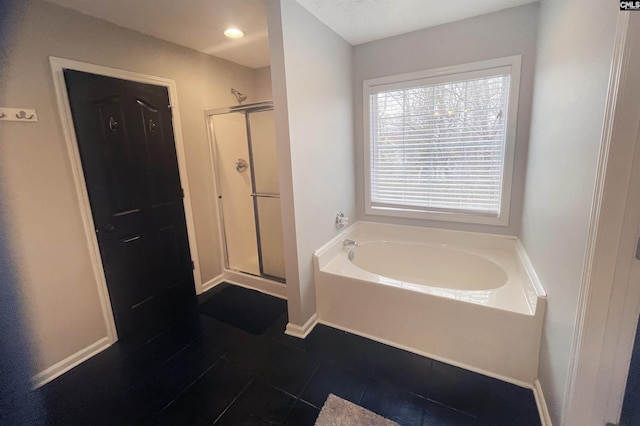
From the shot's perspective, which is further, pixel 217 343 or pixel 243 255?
pixel 243 255

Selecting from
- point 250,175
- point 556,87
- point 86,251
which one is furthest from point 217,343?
point 556,87

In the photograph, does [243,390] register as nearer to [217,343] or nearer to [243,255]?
[217,343]

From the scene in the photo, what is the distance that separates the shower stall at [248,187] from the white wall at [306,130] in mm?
A: 513

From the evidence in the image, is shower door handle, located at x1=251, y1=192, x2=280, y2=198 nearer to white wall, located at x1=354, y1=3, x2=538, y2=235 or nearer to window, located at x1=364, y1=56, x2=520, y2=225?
window, located at x1=364, y1=56, x2=520, y2=225

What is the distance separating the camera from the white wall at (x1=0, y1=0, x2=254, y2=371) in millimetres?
1464

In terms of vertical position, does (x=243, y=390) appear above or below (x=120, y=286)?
below

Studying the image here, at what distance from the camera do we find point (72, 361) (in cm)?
178

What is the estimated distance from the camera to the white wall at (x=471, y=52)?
192cm

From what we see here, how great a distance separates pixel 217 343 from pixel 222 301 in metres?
0.58

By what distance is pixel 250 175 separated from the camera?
8.53ft

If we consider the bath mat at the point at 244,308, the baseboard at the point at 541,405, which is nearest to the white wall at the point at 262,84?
the bath mat at the point at 244,308

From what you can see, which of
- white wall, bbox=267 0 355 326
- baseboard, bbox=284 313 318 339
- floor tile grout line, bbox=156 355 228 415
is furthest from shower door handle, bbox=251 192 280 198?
floor tile grout line, bbox=156 355 228 415

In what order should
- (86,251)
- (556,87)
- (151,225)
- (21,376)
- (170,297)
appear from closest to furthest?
(21,376) → (556,87) → (86,251) → (151,225) → (170,297)

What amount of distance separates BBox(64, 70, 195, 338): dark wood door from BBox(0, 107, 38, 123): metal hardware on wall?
193mm
